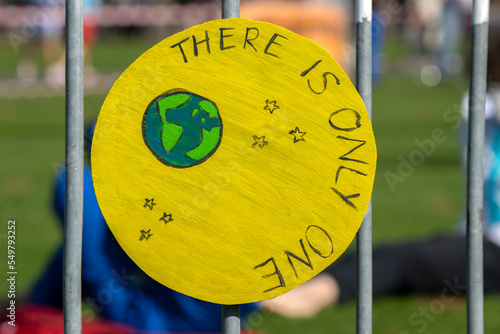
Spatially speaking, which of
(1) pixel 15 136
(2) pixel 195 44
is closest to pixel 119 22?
(1) pixel 15 136

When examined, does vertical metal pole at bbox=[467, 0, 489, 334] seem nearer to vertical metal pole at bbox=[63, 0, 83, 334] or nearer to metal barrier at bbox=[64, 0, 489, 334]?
metal barrier at bbox=[64, 0, 489, 334]

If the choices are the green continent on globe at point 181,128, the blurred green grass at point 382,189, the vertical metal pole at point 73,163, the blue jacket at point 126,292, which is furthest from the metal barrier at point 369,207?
the blurred green grass at point 382,189

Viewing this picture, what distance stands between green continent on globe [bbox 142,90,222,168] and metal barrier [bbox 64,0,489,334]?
13 cm

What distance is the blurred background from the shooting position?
3.63 meters

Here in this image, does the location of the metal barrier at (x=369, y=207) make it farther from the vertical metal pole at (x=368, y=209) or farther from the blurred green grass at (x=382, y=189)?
the blurred green grass at (x=382, y=189)

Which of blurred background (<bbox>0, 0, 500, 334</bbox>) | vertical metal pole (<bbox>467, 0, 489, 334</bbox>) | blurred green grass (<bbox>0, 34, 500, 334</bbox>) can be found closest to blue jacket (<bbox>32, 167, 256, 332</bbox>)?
blurred green grass (<bbox>0, 34, 500, 334</bbox>)

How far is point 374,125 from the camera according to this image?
8.88m

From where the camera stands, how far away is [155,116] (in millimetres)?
1473

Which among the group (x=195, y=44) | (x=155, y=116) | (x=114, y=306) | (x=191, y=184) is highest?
(x=195, y=44)

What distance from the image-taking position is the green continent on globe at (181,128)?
1.47 metres

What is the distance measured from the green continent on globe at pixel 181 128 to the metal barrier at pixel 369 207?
0.13 m

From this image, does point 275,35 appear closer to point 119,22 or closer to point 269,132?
point 269,132

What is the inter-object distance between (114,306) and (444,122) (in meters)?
6.80

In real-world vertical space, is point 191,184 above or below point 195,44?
below
